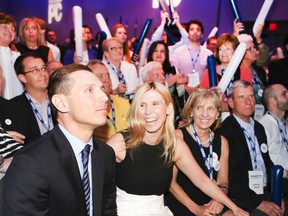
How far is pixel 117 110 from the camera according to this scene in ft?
10.8

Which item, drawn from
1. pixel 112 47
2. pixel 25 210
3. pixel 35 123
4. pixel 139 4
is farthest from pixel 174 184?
pixel 139 4

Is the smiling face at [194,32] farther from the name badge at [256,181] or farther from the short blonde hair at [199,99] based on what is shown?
the name badge at [256,181]

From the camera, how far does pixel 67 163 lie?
158cm

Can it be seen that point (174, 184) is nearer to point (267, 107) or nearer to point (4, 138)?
point (4, 138)

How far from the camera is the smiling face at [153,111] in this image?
2324 mm

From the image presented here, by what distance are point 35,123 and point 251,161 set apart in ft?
5.61

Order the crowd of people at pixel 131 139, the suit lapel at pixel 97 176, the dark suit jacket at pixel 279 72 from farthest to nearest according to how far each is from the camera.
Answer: the dark suit jacket at pixel 279 72 < the suit lapel at pixel 97 176 < the crowd of people at pixel 131 139

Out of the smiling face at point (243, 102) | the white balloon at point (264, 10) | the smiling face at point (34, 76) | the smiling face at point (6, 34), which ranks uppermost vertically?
the white balloon at point (264, 10)

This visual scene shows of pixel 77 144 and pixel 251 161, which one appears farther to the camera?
pixel 251 161

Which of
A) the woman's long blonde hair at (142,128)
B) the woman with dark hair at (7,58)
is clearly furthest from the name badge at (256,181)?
the woman with dark hair at (7,58)

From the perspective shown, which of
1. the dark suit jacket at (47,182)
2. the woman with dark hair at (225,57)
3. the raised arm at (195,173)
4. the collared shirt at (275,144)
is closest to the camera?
the dark suit jacket at (47,182)

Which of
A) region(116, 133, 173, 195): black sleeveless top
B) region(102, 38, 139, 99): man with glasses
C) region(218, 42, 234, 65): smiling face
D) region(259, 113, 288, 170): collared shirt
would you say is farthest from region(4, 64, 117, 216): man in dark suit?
region(218, 42, 234, 65): smiling face

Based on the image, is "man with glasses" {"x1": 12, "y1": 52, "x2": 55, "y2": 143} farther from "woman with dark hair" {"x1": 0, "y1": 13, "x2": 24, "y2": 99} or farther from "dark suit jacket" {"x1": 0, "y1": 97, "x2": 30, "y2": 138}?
"woman with dark hair" {"x1": 0, "y1": 13, "x2": 24, "y2": 99}

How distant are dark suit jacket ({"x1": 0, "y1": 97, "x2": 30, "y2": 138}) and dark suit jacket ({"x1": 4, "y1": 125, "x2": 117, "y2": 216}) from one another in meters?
1.12
